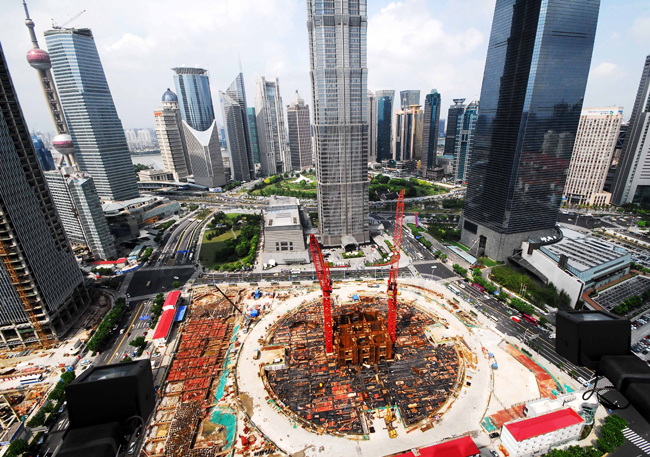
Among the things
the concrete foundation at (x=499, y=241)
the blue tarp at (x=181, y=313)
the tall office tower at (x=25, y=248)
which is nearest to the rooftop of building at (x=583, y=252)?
the concrete foundation at (x=499, y=241)

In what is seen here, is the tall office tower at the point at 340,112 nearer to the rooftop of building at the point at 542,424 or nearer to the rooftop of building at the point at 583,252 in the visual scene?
the rooftop of building at the point at 583,252

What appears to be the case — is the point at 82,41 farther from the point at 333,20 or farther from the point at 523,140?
the point at 523,140

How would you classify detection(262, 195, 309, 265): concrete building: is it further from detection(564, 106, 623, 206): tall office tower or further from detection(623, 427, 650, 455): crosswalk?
detection(564, 106, 623, 206): tall office tower

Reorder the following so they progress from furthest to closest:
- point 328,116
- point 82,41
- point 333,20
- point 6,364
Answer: point 82,41, point 328,116, point 333,20, point 6,364

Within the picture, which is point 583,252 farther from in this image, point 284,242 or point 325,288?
point 284,242

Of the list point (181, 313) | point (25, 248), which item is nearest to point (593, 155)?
point (181, 313)

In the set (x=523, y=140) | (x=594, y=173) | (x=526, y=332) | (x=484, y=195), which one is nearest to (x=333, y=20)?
(x=523, y=140)
